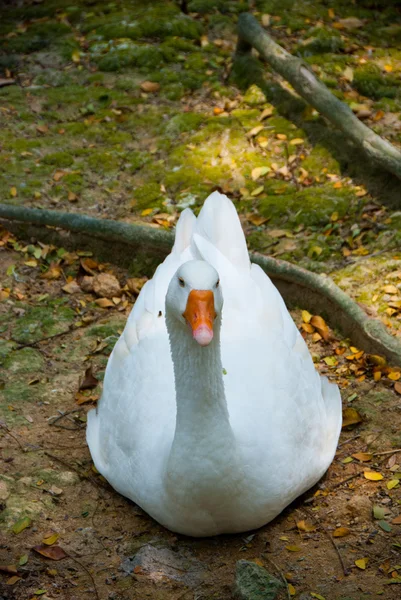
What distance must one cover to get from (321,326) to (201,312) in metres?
2.26

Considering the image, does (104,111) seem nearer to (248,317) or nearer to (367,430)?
(248,317)

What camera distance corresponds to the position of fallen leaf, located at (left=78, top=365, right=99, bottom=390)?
16.8 ft

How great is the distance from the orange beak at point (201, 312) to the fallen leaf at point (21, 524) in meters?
1.43

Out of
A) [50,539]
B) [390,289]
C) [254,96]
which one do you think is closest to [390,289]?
[390,289]

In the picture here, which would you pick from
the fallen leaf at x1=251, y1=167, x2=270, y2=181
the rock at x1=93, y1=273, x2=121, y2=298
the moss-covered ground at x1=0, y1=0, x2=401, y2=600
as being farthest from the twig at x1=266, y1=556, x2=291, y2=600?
the fallen leaf at x1=251, y1=167, x2=270, y2=181

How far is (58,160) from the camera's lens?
6.96 m

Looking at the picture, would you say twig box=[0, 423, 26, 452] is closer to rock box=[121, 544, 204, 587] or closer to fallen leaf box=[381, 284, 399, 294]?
rock box=[121, 544, 204, 587]

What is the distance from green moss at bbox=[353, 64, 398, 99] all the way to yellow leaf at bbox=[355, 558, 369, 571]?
4527 mm

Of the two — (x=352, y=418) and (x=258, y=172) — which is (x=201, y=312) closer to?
(x=352, y=418)

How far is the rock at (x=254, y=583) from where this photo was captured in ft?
11.3

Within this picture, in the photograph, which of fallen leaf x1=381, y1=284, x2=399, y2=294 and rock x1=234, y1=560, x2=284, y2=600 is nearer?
rock x1=234, y1=560, x2=284, y2=600

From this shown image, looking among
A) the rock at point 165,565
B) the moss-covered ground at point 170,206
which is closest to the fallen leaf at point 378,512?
the moss-covered ground at point 170,206

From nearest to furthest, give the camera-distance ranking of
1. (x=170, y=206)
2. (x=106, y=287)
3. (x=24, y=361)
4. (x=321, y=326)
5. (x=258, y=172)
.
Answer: (x=24, y=361)
(x=321, y=326)
(x=106, y=287)
(x=170, y=206)
(x=258, y=172)

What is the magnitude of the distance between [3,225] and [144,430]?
2887 mm
